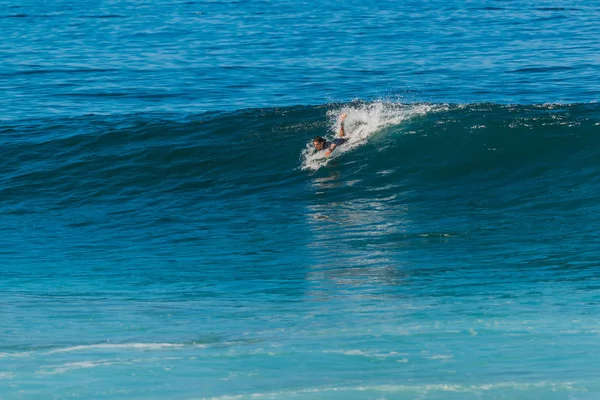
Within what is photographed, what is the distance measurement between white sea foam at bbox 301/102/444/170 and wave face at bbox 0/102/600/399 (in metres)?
0.08

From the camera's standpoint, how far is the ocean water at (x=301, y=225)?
834cm

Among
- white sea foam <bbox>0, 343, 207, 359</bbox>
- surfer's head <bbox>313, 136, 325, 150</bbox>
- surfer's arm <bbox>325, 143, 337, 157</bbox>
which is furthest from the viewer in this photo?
surfer's arm <bbox>325, 143, 337, 157</bbox>

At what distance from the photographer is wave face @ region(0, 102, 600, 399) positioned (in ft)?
27.0

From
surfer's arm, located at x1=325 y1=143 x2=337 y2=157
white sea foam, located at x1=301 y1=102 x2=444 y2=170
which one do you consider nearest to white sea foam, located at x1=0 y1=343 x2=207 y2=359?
white sea foam, located at x1=301 y1=102 x2=444 y2=170

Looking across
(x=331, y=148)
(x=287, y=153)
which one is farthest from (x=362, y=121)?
(x=287, y=153)

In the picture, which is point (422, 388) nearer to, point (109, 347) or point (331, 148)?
point (109, 347)

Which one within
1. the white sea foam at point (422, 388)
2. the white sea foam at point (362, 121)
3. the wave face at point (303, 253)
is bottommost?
the white sea foam at point (422, 388)

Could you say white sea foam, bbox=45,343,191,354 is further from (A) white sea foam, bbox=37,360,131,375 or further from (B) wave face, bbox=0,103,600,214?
(B) wave face, bbox=0,103,600,214

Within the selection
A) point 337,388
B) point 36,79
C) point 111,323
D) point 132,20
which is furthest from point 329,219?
point 132,20

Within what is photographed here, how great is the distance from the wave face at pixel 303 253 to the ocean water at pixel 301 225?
0.05 m

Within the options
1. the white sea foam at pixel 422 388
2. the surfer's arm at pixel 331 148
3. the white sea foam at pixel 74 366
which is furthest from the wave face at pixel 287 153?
the white sea foam at pixel 422 388

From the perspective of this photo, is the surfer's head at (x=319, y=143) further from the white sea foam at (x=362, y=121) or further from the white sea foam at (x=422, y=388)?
the white sea foam at (x=422, y=388)

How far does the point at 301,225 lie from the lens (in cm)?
1534

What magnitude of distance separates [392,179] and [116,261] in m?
6.31
